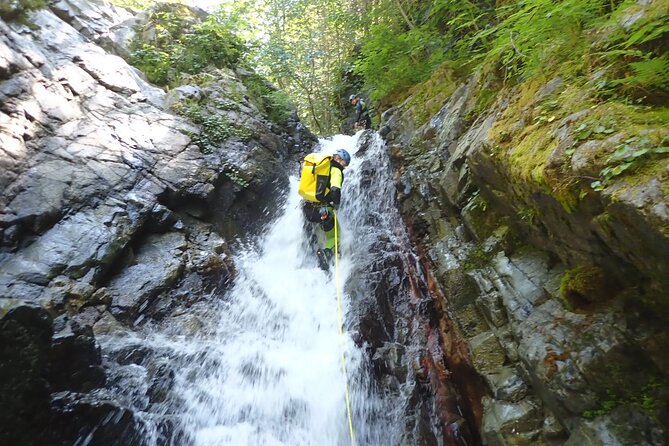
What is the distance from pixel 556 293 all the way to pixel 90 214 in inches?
272

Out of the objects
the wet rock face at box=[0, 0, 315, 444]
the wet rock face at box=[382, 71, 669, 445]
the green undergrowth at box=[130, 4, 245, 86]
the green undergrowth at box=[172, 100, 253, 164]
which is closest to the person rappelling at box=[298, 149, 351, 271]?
the wet rock face at box=[0, 0, 315, 444]

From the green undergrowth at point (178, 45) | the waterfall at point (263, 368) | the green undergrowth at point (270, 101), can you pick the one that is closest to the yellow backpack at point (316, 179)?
the waterfall at point (263, 368)

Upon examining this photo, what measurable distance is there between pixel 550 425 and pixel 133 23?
1426 centimetres

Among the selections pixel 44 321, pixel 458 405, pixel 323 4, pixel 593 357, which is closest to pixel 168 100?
pixel 44 321

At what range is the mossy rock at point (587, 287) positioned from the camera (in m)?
2.94

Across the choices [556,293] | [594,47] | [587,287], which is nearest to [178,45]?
[594,47]

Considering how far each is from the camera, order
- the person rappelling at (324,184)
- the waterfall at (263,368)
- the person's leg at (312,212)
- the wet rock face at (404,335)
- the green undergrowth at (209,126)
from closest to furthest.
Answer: the wet rock face at (404,335) → the waterfall at (263,368) → the person rappelling at (324,184) → the person's leg at (312,212) → the green undergrowth at (209,126)

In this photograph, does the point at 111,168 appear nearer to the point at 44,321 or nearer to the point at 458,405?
the point at 44,321

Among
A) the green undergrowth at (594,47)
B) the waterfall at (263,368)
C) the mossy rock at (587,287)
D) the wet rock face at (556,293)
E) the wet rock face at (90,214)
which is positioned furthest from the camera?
the waterfall at (263,368)

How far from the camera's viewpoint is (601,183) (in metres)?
2.49

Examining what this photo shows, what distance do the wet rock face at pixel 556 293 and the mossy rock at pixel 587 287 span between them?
1cm

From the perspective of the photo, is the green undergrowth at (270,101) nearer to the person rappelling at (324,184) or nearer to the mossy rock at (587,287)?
the person rappelling at (324,184)

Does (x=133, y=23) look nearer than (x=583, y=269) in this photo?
No

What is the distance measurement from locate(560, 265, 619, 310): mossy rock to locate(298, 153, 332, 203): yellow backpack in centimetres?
473
